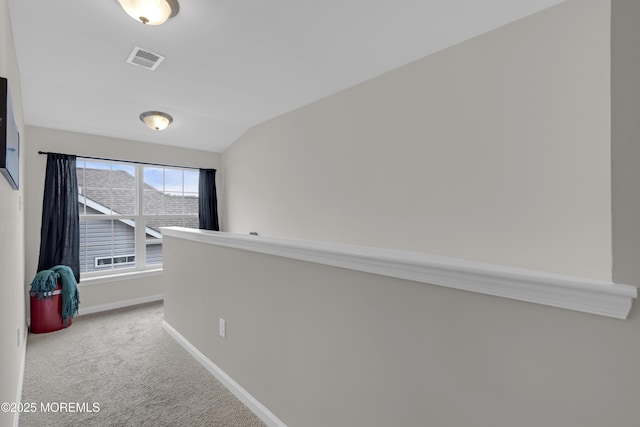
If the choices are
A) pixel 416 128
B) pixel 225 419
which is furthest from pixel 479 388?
pixel 416 128

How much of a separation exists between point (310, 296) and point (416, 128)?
1.71 metres

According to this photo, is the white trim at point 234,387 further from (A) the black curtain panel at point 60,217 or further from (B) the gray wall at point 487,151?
(A) the black curtain panel at point 60,217

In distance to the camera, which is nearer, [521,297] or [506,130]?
[521,297]

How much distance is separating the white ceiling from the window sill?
1.84 meters

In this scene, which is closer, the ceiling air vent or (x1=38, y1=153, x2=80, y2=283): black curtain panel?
the ceiling air vent

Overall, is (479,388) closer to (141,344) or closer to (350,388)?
(350,388)

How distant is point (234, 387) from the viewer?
2.01m

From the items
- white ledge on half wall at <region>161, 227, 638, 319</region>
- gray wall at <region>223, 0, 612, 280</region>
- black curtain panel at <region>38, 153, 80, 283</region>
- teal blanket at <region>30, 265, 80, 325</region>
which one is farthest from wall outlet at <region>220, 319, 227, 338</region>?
black curtain panel at <region>38, 153, 80, 283</region>

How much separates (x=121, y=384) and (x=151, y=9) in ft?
8.47

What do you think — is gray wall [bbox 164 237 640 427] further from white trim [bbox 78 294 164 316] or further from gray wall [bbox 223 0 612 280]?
white trim [bbox 78 294 164 316]

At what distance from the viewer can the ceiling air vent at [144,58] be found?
251 centimetres

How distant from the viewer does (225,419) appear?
1783 mm

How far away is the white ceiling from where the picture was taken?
2.01 metres

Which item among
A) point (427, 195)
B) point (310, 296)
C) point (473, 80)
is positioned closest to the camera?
point (310, 296)
